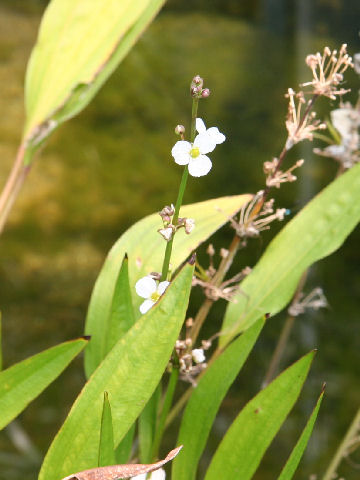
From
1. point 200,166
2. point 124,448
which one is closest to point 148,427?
point 124,448

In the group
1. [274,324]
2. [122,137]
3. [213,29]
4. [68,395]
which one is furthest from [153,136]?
[68,395]

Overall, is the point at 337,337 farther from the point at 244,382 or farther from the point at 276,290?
the point at 276,290

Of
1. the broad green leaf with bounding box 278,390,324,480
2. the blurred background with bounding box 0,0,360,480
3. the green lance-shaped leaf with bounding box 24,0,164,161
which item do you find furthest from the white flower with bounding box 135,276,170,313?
the blurred background with bounding box 0,0,360,480

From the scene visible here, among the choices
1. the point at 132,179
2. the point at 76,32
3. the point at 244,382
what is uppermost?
the point at 76,32

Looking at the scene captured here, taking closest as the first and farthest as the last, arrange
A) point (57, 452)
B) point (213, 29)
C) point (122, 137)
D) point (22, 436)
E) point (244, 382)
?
point (57, 452) → point (22, 436) → point (244, 382) → point (122, 137) → point (213, 29)

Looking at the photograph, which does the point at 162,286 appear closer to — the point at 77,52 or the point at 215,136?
the point at 215,136

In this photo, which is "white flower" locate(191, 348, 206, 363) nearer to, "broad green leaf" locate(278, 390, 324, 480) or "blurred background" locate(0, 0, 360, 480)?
"broad green leaf" locate(278, 390, 324, 480)

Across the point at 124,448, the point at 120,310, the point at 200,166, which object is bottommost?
the point at 124,448
